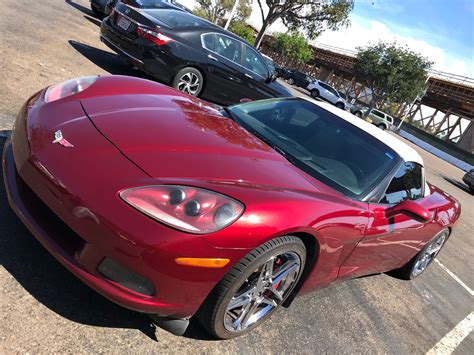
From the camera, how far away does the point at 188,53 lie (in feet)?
23.7

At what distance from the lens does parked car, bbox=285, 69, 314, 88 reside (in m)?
40.8

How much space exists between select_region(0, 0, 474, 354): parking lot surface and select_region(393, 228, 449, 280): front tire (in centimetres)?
10

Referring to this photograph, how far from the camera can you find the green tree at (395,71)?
42.8 m

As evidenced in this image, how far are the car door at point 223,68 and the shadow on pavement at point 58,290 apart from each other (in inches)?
211

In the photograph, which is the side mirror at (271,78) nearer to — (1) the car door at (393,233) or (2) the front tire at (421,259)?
(2) the front tire at (421,259)

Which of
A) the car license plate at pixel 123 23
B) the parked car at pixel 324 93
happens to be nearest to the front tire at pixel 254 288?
the car license plate at pixel 123 23

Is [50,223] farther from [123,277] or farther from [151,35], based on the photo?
Result: [151,35]

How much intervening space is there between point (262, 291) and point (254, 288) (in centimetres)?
12

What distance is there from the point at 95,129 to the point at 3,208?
922mm

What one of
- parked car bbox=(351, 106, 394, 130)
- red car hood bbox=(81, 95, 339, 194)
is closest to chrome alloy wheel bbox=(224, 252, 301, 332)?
red car hood bbox=(81, 95, 339, 194)

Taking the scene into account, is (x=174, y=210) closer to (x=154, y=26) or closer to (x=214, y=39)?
(x=154, y=26)

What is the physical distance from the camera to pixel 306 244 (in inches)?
109

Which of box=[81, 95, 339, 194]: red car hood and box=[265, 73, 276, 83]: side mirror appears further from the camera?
box=[265, 73, 276, 83]: side mirror

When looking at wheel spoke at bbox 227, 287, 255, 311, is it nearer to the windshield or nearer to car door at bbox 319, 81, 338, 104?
the windshield
